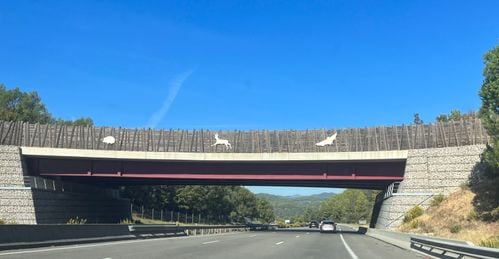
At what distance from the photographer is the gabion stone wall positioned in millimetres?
44938

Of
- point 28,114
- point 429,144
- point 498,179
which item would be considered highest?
point 28,114

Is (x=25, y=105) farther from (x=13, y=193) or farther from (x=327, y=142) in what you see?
(x=327, y=142)

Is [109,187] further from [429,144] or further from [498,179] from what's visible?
[498,179]

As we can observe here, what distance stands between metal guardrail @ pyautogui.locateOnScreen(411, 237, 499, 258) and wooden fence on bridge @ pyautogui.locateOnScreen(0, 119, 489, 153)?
2454 centimetres

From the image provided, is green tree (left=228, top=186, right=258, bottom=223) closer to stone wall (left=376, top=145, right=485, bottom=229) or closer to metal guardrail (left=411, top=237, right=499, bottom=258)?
stone wall (left=376, top=145, right=485, bottom=229)

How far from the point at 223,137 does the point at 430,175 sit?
18.9 metres

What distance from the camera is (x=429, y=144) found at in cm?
4662

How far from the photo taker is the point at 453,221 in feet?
124

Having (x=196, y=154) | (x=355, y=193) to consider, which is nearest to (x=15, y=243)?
(x=196, y=154)

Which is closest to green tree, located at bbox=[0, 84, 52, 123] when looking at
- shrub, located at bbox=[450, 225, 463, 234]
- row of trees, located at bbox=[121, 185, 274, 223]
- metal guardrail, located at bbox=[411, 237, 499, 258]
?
row of trees, located at bbox=[121, 185, 274, 223]

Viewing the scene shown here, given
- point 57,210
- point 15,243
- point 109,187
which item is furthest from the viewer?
point 109,187

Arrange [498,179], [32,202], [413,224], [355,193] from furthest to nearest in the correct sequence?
[355,193], [32,202], [413,224], [498,179]

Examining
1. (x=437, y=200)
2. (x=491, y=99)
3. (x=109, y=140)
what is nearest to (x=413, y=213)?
(x=437, y=200)

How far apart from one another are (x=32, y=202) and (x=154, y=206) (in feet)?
139
